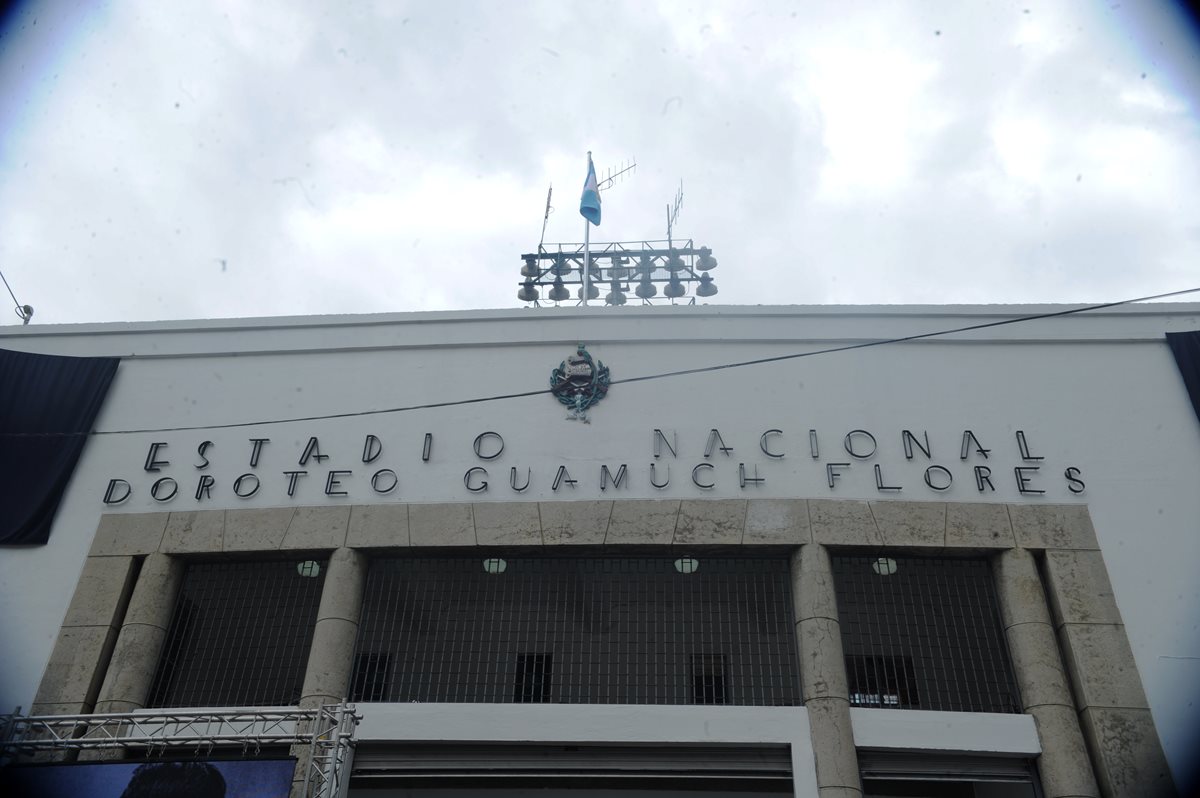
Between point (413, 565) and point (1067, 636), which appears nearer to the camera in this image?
point (1067, 636)

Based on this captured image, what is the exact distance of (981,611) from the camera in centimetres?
1305

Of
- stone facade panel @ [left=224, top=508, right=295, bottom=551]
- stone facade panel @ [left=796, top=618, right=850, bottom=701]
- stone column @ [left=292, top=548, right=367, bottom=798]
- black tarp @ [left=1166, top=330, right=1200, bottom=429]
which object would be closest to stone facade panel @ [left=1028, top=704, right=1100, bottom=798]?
stone facade panel @ [left=796, top=618, right=850, bottom=701]

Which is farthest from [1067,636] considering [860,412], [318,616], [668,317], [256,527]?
[256,527]

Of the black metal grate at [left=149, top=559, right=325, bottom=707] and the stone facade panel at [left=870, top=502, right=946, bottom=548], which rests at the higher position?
the stone facade panel at [left=870, top=502, right=946, bottom=548]

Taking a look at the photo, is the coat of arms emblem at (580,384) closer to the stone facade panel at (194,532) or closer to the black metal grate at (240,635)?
the black metal grate at (240,635)

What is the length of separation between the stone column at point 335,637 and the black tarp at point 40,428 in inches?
178

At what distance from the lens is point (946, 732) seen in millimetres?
11945

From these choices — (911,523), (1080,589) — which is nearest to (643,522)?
(911,523)

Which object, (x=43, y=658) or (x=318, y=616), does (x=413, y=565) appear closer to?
(x=318, y=616)

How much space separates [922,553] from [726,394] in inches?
146

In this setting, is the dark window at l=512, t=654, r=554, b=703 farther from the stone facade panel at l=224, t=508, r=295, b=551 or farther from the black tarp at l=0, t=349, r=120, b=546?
the black tarp at l=0, t=349, r=120, b=546

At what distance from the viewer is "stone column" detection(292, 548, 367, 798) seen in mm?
12289

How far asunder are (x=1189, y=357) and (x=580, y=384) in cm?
938

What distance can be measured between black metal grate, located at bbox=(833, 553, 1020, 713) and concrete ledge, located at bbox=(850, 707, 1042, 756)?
1.27ft
